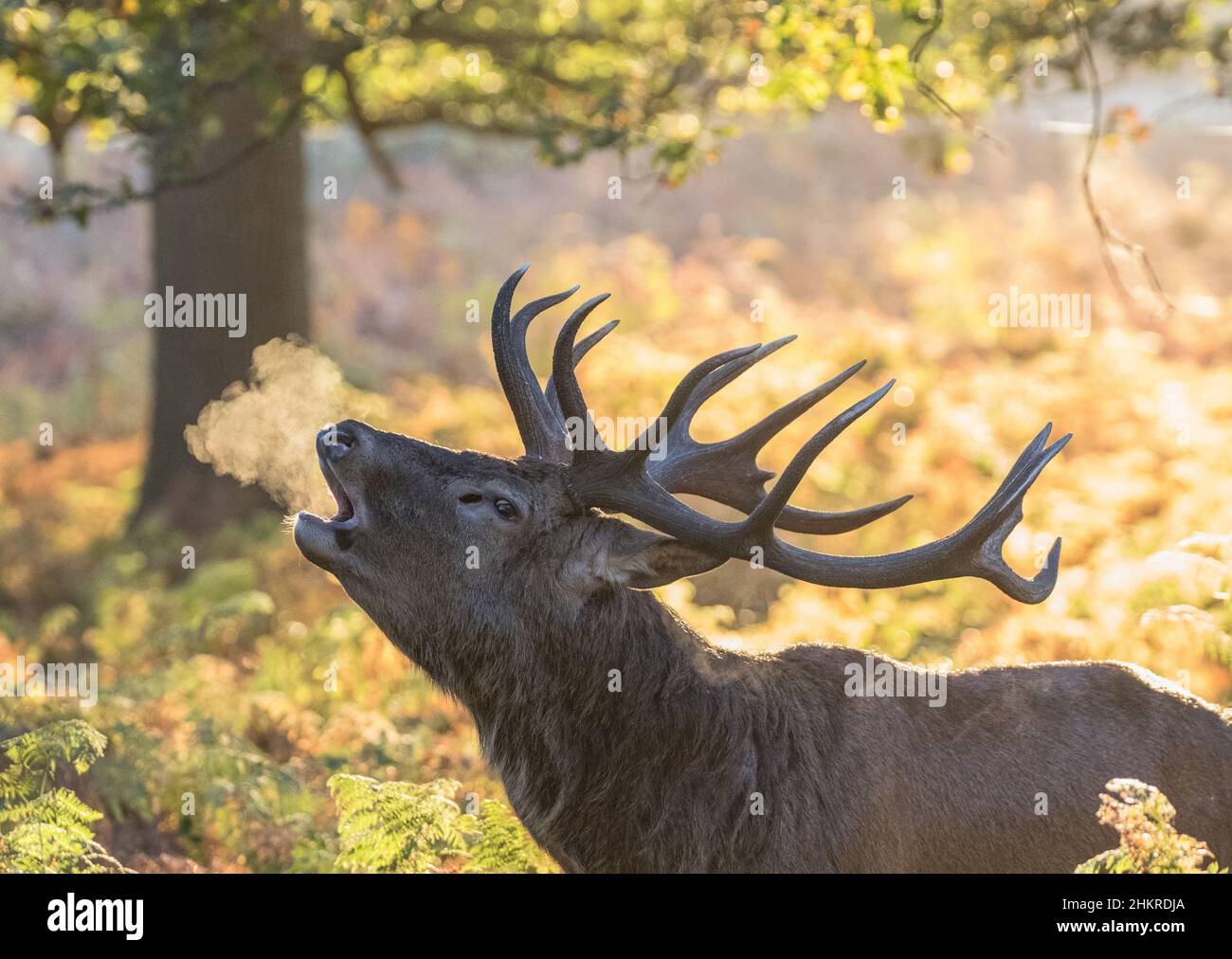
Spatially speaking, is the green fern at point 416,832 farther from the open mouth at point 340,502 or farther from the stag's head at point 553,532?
the open mouth at point 340,502

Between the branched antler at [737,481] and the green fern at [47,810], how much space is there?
7.28ft

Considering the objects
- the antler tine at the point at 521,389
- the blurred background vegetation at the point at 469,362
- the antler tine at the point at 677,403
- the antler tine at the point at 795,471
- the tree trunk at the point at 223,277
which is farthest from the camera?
the tree trunk at the point at 223,277

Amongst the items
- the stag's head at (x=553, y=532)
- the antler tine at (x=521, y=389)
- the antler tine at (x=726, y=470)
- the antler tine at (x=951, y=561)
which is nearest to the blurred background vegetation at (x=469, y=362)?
the stag's head at (x=553, y=532)

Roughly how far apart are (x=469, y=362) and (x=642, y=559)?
43.9ft

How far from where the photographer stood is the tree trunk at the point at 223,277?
40.3 ft

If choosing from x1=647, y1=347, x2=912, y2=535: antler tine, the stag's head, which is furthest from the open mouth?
x1=647, y1=347, x2=912, y2=535: antler tine

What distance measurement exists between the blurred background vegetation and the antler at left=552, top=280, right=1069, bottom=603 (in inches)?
60.3

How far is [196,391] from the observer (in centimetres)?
1244

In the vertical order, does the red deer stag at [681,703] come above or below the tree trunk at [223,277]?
below

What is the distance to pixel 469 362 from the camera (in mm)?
18297

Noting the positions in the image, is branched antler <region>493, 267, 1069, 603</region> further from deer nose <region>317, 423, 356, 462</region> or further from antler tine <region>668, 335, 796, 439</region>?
deer nose <region>317, 423, 356, 462</region>
